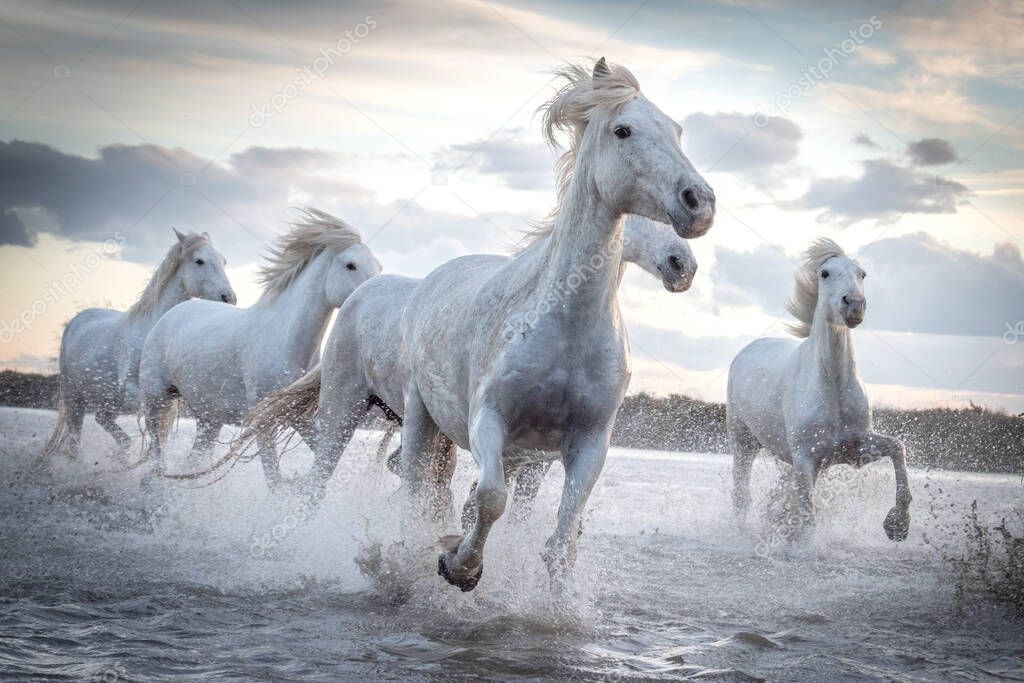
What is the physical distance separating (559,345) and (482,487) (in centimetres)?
65

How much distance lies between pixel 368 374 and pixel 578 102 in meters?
2.32

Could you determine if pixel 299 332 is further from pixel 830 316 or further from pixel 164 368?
pixel 830 316

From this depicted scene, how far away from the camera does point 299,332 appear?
297 inches

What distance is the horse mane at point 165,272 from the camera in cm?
989

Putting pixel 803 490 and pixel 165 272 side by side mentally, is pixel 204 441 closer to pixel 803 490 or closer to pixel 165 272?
pixel 165 272

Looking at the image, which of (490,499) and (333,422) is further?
(333,422)

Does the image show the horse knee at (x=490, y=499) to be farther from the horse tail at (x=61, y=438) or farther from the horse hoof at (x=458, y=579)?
the horse tail at (x=61, y=438)

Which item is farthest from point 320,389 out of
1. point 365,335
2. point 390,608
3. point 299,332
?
point 390,608

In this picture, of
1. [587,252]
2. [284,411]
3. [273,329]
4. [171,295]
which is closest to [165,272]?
[171,295]

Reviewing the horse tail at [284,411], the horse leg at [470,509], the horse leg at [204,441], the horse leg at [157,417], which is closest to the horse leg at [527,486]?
the horse leg at [470,509]

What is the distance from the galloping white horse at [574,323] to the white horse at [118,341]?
6.40 meters

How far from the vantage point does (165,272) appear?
10.2 meters

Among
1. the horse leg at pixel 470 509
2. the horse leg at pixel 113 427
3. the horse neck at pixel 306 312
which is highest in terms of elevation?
the horse neck at pixel 306 312

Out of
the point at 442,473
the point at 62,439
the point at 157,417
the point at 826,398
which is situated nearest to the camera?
the point at 442,473
